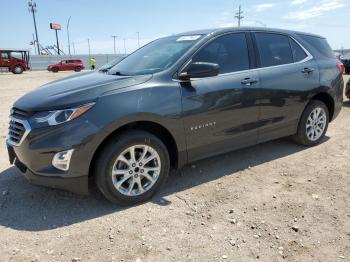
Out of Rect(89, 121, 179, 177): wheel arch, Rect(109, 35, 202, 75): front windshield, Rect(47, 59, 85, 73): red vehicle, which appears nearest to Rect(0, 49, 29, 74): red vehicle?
Rect(47, 59, 85, 73): red vehicle

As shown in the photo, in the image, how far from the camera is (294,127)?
479 cm

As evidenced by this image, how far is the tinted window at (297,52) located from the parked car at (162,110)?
0.06 ft

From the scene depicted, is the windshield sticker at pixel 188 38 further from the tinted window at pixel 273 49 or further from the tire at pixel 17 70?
the tire at pixel 17 70

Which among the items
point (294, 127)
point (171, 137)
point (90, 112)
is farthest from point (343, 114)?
point (90, 112)

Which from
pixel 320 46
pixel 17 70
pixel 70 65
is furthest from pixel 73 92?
pixel 70 65

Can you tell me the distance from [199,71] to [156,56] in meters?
0.79

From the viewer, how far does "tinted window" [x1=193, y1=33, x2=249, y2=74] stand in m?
3.78

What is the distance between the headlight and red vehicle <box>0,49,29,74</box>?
32.9 meters

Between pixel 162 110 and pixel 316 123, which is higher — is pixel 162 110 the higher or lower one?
the higher one

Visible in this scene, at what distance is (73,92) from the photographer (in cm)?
312

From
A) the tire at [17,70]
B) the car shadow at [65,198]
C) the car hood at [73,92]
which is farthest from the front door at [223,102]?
the tire at [17,70]

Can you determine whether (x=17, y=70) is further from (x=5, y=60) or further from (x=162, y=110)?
(x=162, y=110)

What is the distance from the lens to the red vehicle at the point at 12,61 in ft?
105

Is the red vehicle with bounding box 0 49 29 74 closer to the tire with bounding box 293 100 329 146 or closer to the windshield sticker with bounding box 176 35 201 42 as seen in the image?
the windshield sticker with bounding box 176 35 201 42
